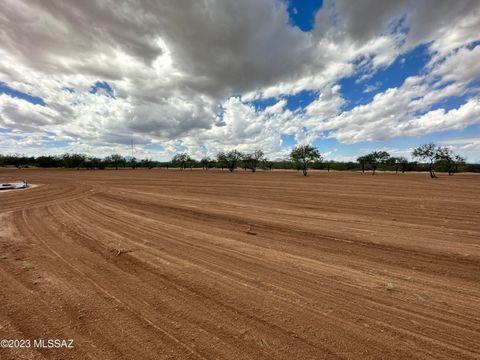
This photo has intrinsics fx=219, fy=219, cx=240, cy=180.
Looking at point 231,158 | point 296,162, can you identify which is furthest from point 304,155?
point 231,158

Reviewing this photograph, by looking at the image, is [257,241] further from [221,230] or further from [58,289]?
[58,289]

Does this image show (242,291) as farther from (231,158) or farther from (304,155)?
(231,158)

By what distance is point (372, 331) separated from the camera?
3535 millimetres

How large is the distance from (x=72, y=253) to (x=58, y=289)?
7.41 ft

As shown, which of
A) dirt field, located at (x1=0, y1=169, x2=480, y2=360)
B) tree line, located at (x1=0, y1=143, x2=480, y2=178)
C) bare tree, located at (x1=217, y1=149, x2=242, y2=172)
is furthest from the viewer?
bare tree, located at (x1=217, y1=149, x2=242, y2=172)

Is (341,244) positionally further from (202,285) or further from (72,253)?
(72,253)

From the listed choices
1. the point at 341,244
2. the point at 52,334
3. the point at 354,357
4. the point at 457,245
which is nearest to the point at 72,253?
the point at 52,334

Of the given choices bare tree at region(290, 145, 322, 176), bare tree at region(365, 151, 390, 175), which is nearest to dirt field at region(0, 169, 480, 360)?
bare tree at region(290, 145, 322, 176)

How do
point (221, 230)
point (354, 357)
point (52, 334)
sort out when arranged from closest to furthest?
point (354, 357) → point (52, 334) → point (221, 230)

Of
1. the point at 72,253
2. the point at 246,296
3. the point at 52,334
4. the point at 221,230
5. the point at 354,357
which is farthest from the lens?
the point at 221,230

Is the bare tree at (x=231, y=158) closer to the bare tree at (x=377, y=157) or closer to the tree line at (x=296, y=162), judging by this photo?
the tree line at (x=296, y=162)

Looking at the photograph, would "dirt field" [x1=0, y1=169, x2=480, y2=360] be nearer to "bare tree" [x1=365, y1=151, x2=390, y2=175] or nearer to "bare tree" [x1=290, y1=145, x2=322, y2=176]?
"bare tree" [x1=290, y1=145, x2=322, y2=176]

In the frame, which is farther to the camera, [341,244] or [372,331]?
[341,244]

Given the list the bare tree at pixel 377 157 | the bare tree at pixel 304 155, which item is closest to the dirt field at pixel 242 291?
the bare tree at pixel 304 155
